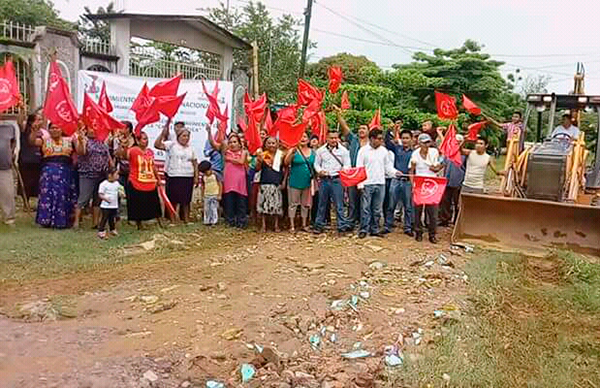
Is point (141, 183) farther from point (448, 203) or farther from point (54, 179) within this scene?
point (448, 203)

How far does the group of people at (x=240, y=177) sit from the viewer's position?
8000mm

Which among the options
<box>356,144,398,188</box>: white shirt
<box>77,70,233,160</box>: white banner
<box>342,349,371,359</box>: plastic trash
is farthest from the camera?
<box>77,70,233,160</box>: white banner

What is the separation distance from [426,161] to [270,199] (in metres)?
2.22

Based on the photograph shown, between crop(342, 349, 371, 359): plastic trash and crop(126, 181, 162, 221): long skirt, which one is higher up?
crop(126, 181, 162, 221): long skirt

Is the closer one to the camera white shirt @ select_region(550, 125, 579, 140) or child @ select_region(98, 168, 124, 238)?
child @ select_region(98, 168, 124, 238)

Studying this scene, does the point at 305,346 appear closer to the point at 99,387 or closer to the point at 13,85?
the point at 99,387

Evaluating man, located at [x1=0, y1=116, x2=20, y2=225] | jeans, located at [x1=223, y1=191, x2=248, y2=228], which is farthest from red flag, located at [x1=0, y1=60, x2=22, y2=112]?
jeans, located at [x1=223, y1=191, x2=248, y2=228]

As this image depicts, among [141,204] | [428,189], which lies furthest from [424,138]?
[141,204]

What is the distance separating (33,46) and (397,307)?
7747mm

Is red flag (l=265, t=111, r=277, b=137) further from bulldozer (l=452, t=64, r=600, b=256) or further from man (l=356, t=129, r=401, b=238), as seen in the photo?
bulldozer (l=452, t=64, r=600, b=256)

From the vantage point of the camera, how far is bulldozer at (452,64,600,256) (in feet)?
24.7

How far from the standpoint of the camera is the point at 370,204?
8266 mm

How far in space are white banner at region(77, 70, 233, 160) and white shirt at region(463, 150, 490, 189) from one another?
4279mm

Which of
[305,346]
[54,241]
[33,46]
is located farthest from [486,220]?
[33,46]
